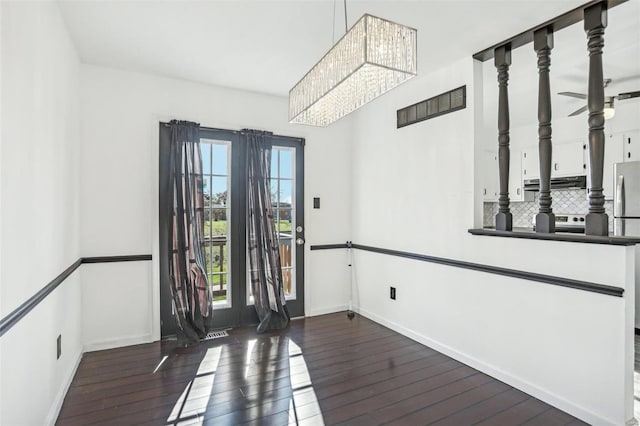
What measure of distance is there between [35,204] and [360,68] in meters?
1.86

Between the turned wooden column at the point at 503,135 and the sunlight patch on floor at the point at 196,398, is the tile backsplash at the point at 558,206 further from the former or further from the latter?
the sunlight patch on floor at the point at 196,398

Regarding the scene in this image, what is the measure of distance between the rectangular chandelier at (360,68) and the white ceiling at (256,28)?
2.08 ft

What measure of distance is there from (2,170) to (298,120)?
1627mm

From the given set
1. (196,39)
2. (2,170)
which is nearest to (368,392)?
(2,170)

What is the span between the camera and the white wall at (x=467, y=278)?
7.06 ft

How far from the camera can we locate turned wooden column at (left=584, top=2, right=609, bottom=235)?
220 cm

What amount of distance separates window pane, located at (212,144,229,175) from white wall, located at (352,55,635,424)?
1662 mm

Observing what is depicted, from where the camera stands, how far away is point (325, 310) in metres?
4.41

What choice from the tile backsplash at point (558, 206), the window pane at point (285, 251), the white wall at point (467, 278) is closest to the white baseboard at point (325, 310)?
the white wall at point (467, 278)

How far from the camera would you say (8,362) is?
1.49 m

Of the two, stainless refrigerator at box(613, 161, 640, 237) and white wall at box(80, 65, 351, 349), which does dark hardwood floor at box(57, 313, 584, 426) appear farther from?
stainless refrigerator at box(613, 161, 640, 237)

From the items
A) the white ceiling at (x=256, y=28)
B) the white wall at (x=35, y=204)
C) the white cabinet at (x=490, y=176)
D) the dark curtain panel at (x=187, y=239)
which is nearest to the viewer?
the white wall at (x=35, y=204)

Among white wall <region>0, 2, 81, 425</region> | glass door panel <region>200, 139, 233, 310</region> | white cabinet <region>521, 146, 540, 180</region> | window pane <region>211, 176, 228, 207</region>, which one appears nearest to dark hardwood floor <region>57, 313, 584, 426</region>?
white wall <region>0, 2, 81, 425</region>

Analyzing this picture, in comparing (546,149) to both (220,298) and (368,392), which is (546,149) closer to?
(368,392)
